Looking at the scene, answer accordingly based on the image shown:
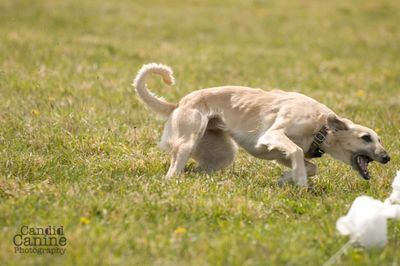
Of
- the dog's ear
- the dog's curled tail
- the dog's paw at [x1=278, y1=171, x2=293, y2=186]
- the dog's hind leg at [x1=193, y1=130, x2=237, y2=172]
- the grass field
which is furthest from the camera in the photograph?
the dog's hind leg at [x1=193, y1=130, x2=237, y2=172]

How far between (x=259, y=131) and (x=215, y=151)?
1.75ft

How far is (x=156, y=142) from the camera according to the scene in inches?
287

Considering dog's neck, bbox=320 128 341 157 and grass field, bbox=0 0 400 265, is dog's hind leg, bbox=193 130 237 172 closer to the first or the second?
grass field, bbox=0 0 400 265

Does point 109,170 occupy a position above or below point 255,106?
below

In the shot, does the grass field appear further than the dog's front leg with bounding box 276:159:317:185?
No

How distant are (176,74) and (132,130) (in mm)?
3566

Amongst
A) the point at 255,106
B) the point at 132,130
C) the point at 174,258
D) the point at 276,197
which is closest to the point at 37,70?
the point at 132,130

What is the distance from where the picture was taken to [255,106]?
659cm

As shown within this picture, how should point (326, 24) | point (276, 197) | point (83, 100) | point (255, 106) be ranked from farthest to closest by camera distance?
point (326, 24), point (83, 100), point (255, 106), point (276, 197)

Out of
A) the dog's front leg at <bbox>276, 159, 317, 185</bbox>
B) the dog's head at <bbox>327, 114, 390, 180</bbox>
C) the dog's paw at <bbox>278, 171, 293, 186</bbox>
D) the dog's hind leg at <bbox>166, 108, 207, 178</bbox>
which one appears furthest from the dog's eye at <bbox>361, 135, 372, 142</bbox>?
the dog's hind leg at <bbox>166, 108, 207, 178</bbox>

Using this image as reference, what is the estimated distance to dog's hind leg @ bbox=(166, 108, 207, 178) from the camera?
20.5 feet

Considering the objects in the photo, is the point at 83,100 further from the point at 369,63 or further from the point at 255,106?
the point at 369,63

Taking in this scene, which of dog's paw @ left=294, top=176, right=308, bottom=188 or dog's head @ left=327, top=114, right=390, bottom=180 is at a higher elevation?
dog's head @ left=327, top=114, right=390, bottom=180

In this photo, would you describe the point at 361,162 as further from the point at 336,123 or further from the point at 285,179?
the point at 285,179
